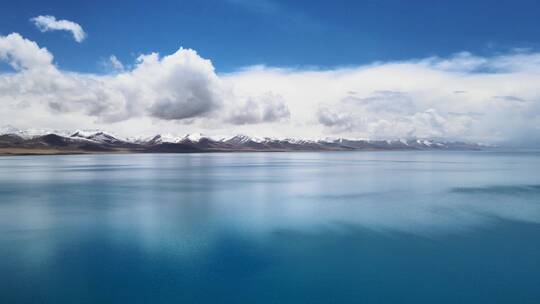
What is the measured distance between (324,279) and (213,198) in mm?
22570

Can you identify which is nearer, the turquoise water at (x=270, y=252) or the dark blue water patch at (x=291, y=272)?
the dark blue water patch at (x=291, y=272)

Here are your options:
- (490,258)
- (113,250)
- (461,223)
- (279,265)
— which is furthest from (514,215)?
(113,250)

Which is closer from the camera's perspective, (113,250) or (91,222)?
(113,250)

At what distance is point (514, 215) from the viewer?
89.6ft

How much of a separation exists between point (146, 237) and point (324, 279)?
1029 cm

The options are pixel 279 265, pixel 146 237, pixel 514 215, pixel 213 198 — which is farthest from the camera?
pixel 213 198

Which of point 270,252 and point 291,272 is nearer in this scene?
point 291,272

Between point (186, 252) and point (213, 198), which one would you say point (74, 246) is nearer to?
point (186, 252)

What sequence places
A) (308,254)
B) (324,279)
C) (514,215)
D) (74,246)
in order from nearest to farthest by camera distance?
(324,279) < (308,254) < (74,246) < (514,215)

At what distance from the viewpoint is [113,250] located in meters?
18.1

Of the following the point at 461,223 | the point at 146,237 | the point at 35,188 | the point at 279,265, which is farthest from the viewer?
the point at 35,188

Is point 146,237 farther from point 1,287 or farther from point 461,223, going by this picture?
point 461,223

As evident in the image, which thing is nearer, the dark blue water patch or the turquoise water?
the dark blue water patch

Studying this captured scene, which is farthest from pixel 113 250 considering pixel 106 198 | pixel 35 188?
pixel 35 188
